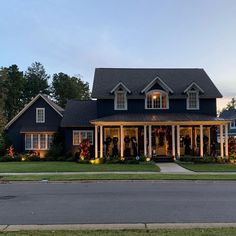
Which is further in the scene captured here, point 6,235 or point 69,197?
point 69,197

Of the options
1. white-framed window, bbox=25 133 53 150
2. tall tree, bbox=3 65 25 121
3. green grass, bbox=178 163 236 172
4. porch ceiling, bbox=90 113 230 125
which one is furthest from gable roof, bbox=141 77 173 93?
tall tree, bbox=3 65 25 121

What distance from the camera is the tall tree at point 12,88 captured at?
72625mm

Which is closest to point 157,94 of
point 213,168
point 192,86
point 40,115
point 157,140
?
point 192,86

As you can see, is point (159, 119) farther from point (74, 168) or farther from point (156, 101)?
point (74, 168)

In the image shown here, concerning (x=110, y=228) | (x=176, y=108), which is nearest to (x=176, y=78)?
(x=176, y=108)

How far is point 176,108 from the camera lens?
121 ft

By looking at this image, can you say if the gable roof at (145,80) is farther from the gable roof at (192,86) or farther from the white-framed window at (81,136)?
the white-framed window at (81,136)

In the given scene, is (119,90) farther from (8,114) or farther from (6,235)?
(8,114)

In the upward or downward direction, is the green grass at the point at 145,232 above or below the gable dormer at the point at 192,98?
below

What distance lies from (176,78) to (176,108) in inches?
159

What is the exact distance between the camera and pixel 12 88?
72.8m

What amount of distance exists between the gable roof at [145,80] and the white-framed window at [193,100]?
528 millimetres

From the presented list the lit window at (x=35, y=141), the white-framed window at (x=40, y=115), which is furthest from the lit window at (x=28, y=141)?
the white-framed window at (x=40, y=115)

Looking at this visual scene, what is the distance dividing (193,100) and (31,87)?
2074 inches
